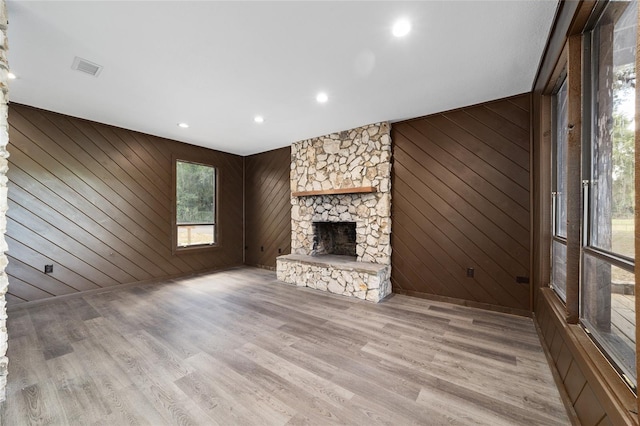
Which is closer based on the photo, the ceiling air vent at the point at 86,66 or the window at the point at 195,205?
the ceiling air vent at the point at 86,66

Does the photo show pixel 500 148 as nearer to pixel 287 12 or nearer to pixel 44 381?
pixel 287 12

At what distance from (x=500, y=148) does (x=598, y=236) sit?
1.97 m

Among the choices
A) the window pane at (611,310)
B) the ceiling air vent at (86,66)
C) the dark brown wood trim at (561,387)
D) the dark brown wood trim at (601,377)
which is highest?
the ceiling air vent at (86,66)

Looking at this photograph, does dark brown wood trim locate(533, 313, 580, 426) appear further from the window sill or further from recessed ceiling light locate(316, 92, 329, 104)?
the window sill

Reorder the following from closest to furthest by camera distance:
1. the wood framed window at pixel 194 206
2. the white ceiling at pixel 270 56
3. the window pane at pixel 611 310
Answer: the window pane at pixel 611 310 < the white ceiling at pixel 270 56 < the wood framed window at pixel 194 206

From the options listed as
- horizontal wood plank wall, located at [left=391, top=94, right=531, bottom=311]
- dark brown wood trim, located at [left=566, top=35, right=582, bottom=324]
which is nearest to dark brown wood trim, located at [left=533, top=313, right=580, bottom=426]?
dark brown wood trim, located at [left=566, top=35, right=582, bottom=324]

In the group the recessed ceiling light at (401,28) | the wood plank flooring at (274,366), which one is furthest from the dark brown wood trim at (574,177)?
the recessed ceiling light at (401,28)

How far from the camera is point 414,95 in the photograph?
2986mm

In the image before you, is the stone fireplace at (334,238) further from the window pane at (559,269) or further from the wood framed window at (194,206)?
the window pane at (559,269)

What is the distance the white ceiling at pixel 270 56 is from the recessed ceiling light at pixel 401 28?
41 millimetres

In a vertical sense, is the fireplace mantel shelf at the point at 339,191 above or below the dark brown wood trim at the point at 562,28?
below

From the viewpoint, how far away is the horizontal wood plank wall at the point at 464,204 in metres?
2.98

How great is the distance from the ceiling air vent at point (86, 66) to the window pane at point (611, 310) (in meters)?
4.13

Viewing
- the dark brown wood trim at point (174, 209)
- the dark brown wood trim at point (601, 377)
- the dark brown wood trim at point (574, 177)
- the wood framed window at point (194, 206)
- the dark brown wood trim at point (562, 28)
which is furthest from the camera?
the wood framed window at point (194, 206)
